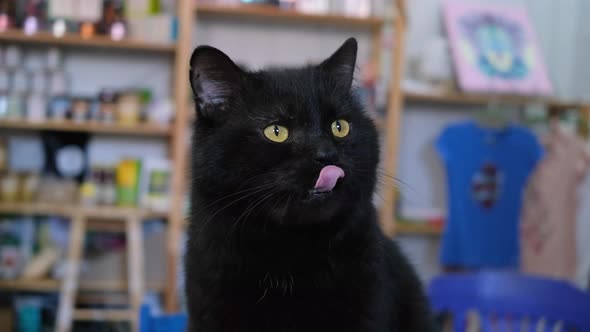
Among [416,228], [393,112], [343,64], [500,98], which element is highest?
[343,64]

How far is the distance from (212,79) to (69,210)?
7.39ft

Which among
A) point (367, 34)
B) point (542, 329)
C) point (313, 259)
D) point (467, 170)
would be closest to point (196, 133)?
point (313, 259)

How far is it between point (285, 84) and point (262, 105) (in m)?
0.06

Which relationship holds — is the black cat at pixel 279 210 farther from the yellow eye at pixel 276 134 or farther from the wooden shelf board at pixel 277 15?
the wooden shelf board at pixel 277 15

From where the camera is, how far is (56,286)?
286 centimetres

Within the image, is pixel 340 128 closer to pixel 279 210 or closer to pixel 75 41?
pixel 279 210

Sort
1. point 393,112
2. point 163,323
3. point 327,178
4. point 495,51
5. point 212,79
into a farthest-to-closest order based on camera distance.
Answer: point 495,51 < point 393,112 < point 163,323 < point 212,79 < point 327,178

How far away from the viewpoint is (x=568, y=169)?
2760 millimetres

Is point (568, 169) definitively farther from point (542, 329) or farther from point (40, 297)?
point (40, 297)

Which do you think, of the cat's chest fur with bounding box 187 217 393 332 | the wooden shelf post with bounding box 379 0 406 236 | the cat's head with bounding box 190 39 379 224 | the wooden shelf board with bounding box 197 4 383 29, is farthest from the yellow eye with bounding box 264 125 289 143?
the wooden shelf board with bounding box 197 4 383 29

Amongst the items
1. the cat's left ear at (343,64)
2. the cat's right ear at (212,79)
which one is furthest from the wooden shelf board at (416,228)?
the cat's right ear at (212,79)

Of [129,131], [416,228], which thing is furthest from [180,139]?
[416,228]

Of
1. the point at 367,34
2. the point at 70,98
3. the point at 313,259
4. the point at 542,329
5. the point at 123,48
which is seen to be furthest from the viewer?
the point at 367,34

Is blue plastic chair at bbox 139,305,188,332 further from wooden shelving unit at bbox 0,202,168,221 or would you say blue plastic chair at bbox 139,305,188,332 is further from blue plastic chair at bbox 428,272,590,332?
wooden shelving unit at bbox 0,202,168,221
